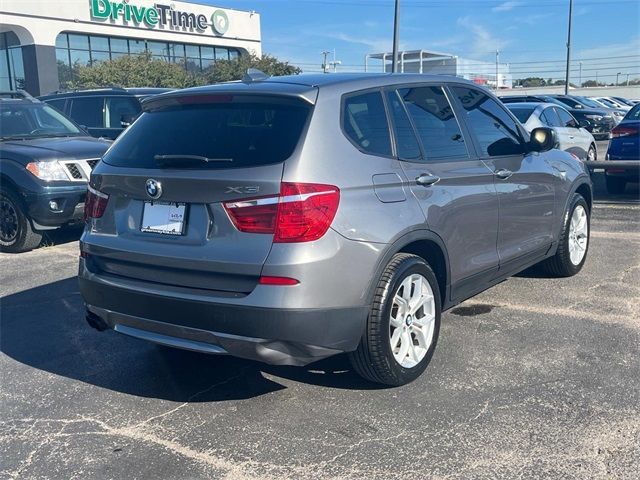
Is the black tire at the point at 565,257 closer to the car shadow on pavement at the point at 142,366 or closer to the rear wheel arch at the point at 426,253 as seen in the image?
the rear wheel arch at the point at 426,253

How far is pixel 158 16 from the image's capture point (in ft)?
129

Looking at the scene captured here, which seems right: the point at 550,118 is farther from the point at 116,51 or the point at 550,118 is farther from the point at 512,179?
the point at 116,51

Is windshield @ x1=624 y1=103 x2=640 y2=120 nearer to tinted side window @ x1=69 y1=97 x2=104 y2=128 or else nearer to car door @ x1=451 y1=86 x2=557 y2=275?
car door @ x1=451 y1=86 x2=557 y2=275

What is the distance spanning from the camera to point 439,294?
412 centimetres

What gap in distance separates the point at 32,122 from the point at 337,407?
7070 millimetres

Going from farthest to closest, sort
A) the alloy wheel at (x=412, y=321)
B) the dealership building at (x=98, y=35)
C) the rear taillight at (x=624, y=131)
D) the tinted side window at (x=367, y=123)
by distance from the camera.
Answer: the dealership building at (x=98, y=35), the rear taillight at (x=624, y=131), the alloy wheel at (x=412, y=321), the tinted side window at (x=367, y=123)

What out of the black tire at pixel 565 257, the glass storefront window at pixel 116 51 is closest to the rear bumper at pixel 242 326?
the black tire at pixel 565 257

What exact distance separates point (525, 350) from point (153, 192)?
A: 2.58 metres

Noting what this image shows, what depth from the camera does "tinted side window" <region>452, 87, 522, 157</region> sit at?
4801 millimetres

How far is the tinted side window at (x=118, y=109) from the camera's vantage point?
11.6 meters

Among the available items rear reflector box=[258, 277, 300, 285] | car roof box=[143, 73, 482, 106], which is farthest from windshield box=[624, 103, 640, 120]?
rear reflector box=[258, 277, 300, 285]

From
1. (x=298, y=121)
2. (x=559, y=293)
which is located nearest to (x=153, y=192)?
(x=298, y=121)

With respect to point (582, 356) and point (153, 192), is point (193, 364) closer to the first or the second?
point (153, 192)

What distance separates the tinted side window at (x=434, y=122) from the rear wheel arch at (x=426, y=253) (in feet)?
1.78
